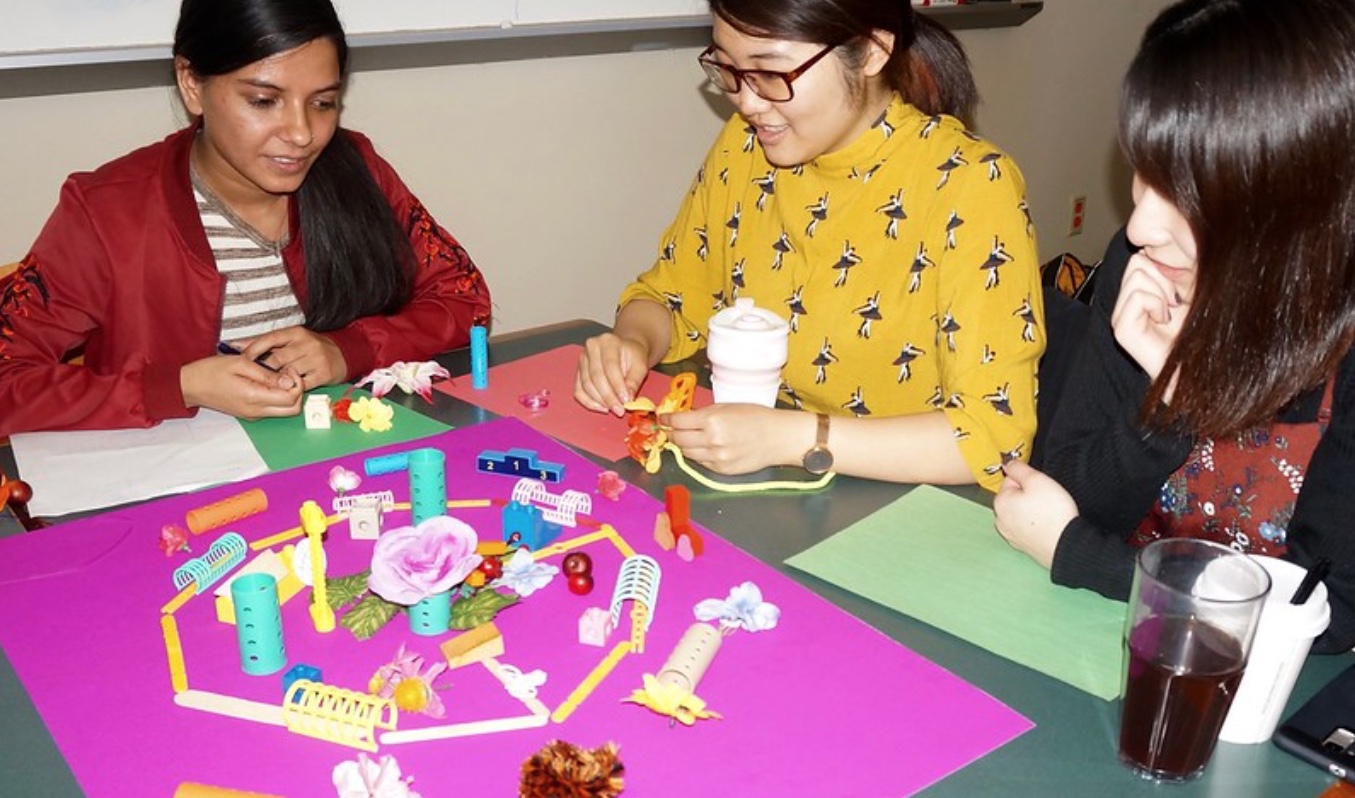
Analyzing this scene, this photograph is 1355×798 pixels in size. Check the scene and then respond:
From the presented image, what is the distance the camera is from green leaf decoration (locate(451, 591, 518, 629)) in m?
0.98

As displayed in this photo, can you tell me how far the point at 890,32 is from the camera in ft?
4.83

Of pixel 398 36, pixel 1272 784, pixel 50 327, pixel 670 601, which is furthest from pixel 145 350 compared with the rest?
pixel 1272 784

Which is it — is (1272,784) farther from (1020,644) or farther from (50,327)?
(50,327)

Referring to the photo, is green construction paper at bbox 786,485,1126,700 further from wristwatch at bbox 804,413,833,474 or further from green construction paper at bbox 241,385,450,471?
green construction paper at bbox 241,385,450,471

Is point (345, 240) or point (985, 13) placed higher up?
point (985, 13)

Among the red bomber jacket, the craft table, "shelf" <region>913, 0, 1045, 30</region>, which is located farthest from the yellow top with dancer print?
"shelf" <region>913, 0, 1045, 30</region>

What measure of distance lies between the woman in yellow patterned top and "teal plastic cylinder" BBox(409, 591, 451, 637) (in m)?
0.40

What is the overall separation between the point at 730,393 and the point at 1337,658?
2.21 feet

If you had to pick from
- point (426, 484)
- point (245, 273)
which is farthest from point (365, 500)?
point (245, 273)

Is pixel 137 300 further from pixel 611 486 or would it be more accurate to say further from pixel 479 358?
pixel 611 486

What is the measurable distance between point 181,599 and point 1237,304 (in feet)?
3.04

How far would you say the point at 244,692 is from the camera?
2.95 feet

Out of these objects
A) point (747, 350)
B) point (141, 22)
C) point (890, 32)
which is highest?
point (890, 32)

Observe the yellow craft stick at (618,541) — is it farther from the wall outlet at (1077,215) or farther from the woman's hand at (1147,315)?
the wall outlet at (1077,215)
